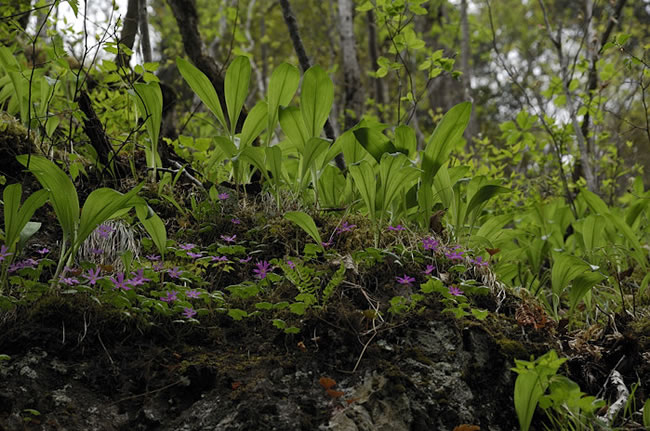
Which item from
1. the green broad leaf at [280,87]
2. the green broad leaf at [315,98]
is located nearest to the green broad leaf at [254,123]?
the green broad leaf at [280,87]

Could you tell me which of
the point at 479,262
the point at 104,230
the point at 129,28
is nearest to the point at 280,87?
the point at 104,230

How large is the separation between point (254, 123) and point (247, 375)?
159cm

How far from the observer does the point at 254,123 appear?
2.91 m

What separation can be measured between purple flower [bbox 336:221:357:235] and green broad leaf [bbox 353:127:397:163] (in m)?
0.39

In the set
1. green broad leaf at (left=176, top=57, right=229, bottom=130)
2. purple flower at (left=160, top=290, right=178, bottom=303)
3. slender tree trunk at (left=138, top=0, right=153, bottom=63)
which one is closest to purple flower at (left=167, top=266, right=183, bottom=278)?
purple flower at (left=160, top=290, right=178, bottom=303)

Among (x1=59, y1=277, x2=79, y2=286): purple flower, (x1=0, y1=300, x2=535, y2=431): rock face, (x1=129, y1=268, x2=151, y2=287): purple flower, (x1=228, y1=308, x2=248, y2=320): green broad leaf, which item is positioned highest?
(x1=129, y1=268, x2=151, y2=287): purple flower

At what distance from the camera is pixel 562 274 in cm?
254

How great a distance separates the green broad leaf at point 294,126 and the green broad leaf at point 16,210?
1195 mm

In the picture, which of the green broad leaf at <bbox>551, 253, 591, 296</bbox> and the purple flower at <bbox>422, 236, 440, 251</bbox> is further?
the green broad leaf at <bbox>551, 253, 591, 296</bbox>

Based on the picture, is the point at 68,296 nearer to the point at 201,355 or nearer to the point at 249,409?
the point at 201,355

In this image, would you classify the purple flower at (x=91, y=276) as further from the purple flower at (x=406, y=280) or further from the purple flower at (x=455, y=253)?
the purple flower at (x=455, y=253)

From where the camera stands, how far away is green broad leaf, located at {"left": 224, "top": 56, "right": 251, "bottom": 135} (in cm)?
277

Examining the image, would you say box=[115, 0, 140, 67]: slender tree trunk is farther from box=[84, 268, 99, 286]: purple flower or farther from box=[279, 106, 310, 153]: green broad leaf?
box=[84, 268, 99, 286]: purple flower

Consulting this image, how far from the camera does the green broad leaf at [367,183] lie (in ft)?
7.98
